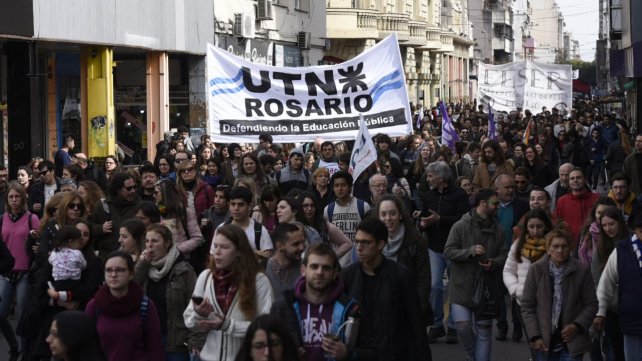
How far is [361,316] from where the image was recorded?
6.62 m

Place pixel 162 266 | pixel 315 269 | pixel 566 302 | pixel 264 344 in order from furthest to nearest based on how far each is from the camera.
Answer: pixel 566 302, pixel 162 266, pixel 315 269, pixel 264 344

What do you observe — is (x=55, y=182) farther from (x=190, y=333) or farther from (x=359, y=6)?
(x=359, y=6)

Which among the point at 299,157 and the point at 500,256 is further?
the point at 299,157

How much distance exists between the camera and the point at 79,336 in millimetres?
6539

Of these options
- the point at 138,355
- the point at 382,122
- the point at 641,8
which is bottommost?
the point at 138,355

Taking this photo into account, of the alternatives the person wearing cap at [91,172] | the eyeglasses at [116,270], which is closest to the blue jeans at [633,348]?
the eyeglasses at [116,270]

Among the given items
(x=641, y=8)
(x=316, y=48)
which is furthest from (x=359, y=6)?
(x=641, y=8)

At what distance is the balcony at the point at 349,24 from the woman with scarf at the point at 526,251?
3499 centimetres

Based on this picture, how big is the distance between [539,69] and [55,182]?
2889 centimetres

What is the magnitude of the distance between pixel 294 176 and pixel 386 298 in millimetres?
8099

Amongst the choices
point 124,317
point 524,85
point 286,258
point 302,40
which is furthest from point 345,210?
point 524,85

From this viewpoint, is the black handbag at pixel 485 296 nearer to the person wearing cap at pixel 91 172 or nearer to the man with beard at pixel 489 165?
the man with beard at pixel 489 165

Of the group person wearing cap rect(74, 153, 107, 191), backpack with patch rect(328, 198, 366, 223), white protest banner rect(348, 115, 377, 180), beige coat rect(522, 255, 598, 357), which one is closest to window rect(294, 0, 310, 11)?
person wearing cap rect(74, 153, 107, 191)

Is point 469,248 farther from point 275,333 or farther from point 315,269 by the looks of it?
point 275,333
